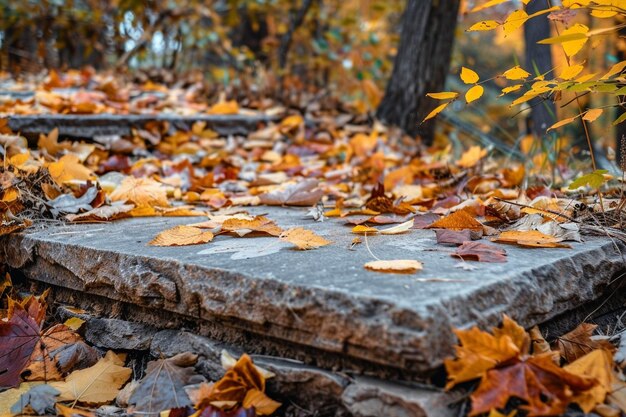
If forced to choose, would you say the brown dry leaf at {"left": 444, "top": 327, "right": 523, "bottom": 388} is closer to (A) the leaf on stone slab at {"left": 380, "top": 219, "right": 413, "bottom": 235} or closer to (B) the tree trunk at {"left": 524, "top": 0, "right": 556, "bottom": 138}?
(A) the leaf on stone slab at {"left": 380, "top": 219, "right": 413, "bottom": 235}

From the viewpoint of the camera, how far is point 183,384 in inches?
45.7

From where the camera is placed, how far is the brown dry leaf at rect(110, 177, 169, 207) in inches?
79.0

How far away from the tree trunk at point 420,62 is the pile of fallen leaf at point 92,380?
3.03 metres

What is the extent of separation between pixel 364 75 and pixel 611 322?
174 inches

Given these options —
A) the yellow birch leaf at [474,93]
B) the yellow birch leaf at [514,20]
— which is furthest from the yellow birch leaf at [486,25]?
the yellow birch leaf at [474,93]

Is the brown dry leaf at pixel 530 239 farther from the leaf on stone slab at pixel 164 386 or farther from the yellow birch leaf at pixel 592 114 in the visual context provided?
the leaf on stone slab at pixel 164 386

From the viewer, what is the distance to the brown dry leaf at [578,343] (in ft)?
3.79

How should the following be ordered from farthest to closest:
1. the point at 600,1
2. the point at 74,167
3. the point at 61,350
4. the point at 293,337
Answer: the point at 74,167
the point at 61,350
the point at 600,1
the point at 293,337

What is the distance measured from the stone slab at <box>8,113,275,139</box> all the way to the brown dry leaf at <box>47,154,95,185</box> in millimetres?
557

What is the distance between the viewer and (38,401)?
1133 mm

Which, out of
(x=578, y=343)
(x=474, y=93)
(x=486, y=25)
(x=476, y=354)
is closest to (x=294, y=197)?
(x=474, y=93)

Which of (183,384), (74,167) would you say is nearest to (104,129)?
(74,167)

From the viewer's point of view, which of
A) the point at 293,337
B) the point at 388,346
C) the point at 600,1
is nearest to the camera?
the point at 388,346

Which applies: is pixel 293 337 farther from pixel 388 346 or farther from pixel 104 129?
pixel 104 129
